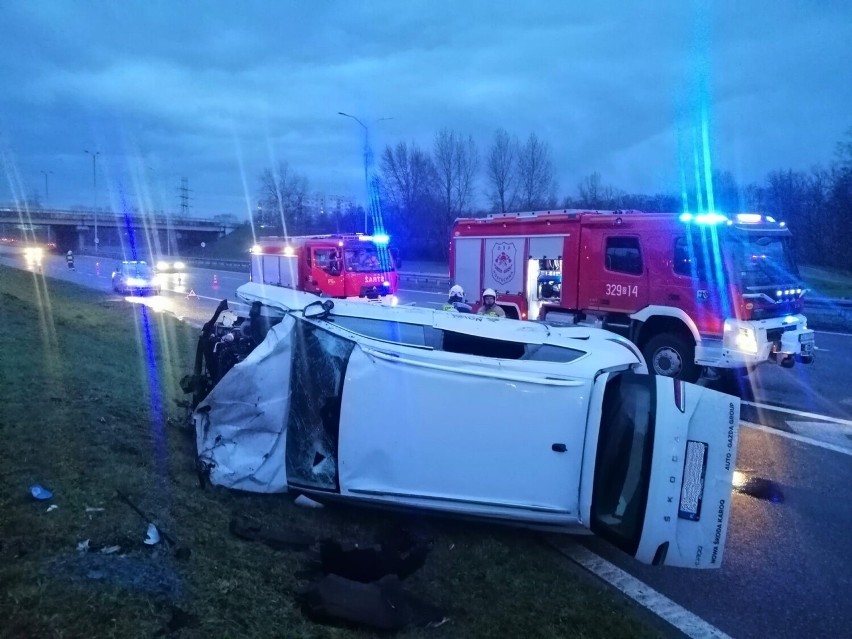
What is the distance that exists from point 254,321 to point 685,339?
259 inches

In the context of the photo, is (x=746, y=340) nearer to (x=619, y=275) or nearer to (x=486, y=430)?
(x=619, y=275)

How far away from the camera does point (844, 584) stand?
4.46m

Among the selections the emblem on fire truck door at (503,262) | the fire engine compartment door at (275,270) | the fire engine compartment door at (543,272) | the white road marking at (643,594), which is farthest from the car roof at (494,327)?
the fire engine compartment door at (275,270)

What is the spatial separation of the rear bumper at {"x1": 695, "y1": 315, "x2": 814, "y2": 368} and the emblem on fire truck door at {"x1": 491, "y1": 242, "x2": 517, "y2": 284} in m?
4.43

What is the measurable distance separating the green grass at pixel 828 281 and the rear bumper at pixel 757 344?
633 inches

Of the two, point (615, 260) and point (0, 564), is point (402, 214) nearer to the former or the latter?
point (615, 260)

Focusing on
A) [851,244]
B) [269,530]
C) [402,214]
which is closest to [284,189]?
[402,214]

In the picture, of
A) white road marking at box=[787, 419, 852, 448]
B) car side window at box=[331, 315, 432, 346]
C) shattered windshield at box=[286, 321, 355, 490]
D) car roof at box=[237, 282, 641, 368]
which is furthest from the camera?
white road marking at box=[787, 419, 852, 448]

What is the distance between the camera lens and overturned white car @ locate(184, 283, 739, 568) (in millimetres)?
4141

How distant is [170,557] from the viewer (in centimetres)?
373

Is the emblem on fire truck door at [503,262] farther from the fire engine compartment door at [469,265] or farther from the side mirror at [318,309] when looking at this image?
the side mirror at [318,309]

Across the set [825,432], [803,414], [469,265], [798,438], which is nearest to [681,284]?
[803,414]

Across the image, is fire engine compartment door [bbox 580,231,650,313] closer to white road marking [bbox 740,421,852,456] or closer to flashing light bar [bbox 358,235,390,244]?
white road marking [bbox 740,421,852,456]

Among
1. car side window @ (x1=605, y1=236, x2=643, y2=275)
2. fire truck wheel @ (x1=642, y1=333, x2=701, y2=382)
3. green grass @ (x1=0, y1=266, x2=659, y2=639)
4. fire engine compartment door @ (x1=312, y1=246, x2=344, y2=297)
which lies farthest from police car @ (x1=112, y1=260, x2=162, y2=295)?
fire truck wheel @ (x1=642, y1=333, x2=701, y2=382)
